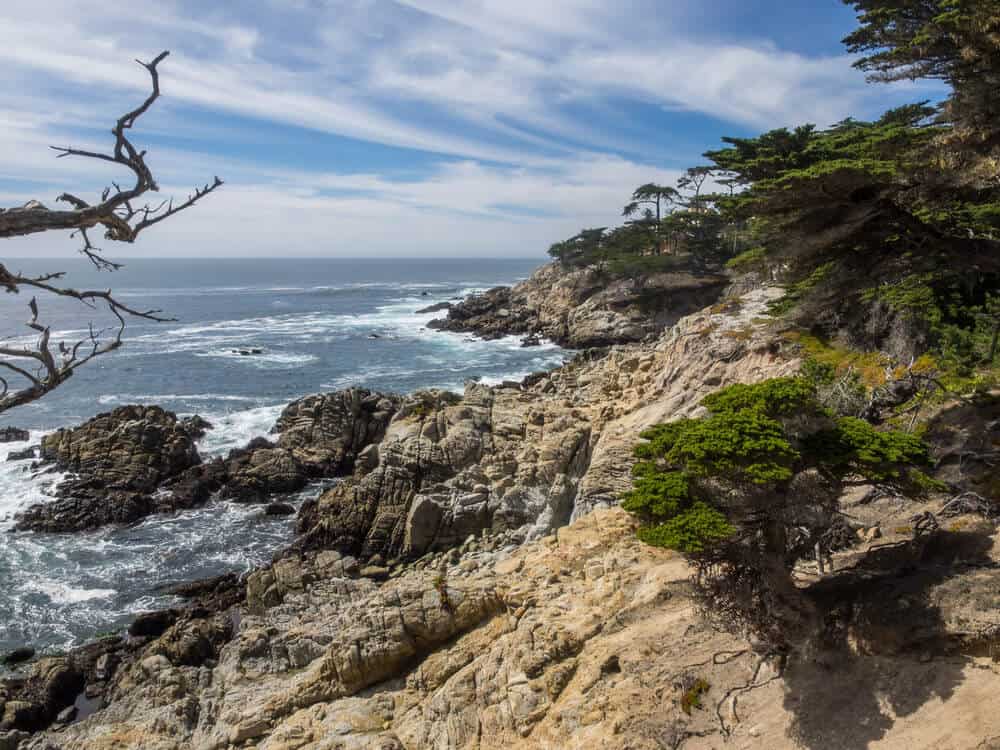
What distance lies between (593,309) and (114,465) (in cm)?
4273

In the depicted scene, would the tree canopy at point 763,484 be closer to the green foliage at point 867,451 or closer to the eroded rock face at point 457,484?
the green foliage at point 867,451

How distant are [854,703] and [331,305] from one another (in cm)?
10095

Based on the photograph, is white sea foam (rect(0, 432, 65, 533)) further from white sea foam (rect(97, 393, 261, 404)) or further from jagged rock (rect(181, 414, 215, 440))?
white sea foam (rect(97, 393, 261, 404))

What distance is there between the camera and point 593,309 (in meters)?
60.2

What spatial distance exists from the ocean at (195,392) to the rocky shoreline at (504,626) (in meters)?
1.85

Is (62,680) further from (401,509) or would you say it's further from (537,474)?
(537,474)

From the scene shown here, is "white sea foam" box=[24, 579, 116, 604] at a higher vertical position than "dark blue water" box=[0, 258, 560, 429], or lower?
lower

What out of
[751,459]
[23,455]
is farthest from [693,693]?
[23,455]

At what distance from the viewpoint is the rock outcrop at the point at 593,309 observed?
183 feet

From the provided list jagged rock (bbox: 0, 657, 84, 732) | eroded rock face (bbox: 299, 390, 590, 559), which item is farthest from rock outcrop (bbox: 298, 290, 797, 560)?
jagged rock (bbox: 0, 657, 84, 732)

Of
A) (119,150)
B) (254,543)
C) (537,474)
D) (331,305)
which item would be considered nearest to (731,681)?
(119,150)

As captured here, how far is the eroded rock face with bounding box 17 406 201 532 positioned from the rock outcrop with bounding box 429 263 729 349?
34.9 meters

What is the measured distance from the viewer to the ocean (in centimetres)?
2058

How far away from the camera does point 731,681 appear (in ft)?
27.2
